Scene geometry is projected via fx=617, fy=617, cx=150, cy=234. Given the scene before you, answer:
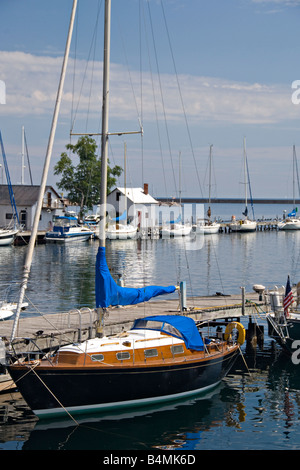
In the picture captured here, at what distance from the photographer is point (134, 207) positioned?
11481 centimetres

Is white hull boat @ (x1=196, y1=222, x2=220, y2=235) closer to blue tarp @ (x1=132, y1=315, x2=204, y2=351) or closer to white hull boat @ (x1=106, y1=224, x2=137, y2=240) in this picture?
white hull boat @ (x1=106, y1=224, x2=137, y2=240)

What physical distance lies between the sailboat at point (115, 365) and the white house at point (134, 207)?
87828mm

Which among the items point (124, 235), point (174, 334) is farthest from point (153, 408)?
point (124, 235)

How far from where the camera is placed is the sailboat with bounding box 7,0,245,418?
21.3 m

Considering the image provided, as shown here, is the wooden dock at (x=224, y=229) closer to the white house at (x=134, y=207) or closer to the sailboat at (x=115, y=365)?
the white house at (x=134, y=207)

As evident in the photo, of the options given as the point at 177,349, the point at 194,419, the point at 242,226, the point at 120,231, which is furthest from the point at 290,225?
the point at 194,419

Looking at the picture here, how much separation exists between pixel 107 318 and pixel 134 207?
279 ft

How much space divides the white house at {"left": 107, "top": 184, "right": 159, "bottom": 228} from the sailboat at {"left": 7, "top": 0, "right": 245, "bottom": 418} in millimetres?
87828

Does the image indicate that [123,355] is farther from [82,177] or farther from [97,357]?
[82,177]

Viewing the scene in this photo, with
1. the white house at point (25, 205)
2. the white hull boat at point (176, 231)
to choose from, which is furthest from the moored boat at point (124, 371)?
the white hull boat at point (176, 231)

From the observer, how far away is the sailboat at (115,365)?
21.3 metres

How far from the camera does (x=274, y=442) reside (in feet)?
68.6

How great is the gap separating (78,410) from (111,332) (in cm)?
659

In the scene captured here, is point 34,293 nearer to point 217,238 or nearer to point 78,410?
point 78,410
